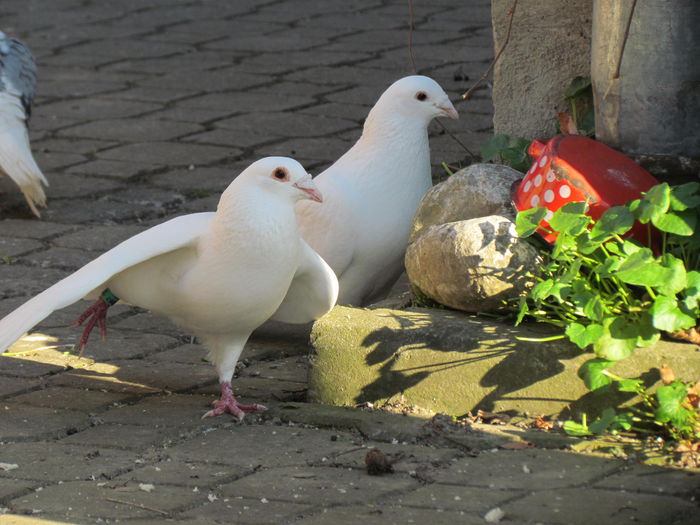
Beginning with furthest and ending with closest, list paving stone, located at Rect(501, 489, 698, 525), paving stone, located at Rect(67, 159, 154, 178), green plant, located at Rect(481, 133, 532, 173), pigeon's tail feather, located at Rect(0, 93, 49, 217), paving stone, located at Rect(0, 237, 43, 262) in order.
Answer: paving stone, located at Rect(67, 159, 154, 178) < pigeon's tail feather, located at Rect(0, 93, 49, 217) < paving stone, located at Rect(0, 237, 43, 262) < green plant, located at Rect(481, 133, 532, 173) < paving stone, located at Rect(501, 489, 698, 525)

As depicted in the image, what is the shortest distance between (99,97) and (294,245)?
153 inches

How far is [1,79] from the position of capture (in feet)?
17.7

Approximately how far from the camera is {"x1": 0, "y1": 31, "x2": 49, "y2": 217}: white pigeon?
5004 mm

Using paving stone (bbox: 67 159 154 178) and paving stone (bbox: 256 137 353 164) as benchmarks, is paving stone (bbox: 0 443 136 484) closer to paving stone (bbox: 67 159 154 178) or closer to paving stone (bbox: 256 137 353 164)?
paving stone (bbox: 67 159 154 178)

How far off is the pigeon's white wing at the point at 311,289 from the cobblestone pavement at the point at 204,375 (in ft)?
0.68

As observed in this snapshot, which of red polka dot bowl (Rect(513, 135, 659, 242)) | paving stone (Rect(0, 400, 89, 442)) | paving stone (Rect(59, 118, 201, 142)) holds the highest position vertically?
red polka dot bowl (Rect(513, 135, 659, 242))

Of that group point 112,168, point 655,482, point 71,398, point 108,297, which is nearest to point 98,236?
point 112,168

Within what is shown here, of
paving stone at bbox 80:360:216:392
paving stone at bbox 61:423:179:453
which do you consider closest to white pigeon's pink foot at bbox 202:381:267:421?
paving stone at bbox 61:423:179:453

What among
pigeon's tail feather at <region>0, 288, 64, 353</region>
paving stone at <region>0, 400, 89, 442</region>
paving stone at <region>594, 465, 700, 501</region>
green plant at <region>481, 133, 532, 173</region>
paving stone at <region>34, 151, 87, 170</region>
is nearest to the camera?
paving stone at <region>594, 465, 700, 501</region>

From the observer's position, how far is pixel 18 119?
5230mm

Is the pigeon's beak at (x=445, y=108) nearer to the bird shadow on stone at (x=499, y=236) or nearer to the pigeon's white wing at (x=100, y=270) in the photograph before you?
the bird shadow on stone at (x=499, y=236)

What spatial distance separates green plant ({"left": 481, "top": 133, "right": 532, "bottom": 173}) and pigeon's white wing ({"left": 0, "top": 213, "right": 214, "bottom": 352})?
39.6 inches

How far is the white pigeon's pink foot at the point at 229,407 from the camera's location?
319 centimetres

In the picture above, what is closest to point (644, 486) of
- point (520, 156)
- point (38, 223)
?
point (520, 156)
